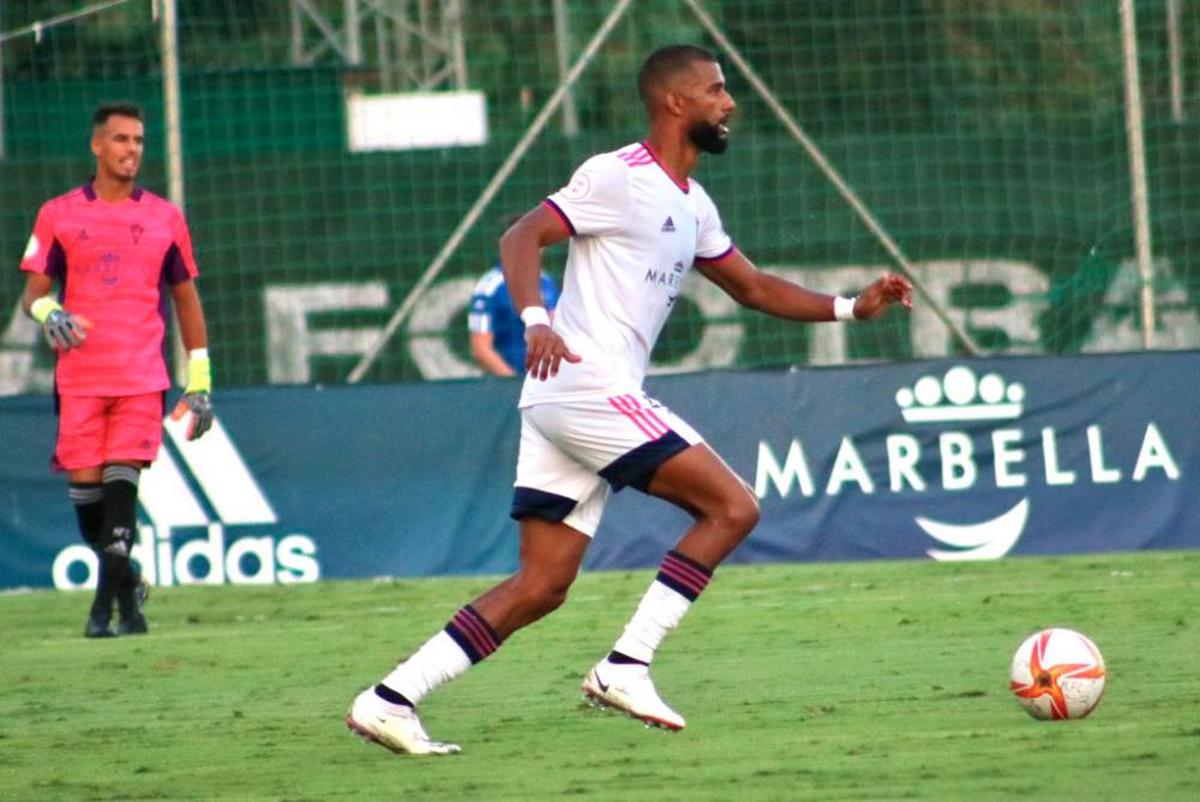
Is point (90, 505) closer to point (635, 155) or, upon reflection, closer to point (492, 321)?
point (492, 321)

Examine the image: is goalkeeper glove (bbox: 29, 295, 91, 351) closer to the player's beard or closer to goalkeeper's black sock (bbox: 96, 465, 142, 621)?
goalkeeper's black sock (bbox: 96, 465, 142, 621)

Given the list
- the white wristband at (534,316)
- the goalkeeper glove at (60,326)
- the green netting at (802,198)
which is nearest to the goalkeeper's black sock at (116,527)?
the goalkeeper glove at (60,326)

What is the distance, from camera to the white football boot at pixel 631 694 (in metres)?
7.25

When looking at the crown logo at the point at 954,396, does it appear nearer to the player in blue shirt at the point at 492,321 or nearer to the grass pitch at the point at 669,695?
the grass pitch at the point at 669,695

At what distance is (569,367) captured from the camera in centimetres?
738

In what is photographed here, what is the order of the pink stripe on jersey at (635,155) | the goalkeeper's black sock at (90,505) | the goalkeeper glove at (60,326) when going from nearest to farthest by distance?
the pink stripe on jersey at (635,155)
the goalkeeper glove at (60,326)
the goalkeeper's black sock at (90,505)

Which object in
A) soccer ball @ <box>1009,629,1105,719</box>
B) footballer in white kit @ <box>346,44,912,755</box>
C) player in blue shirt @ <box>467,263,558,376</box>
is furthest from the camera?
player in blue shirt @ <box>467,263,558,376</box>

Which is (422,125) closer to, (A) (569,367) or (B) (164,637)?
(B) (164,637)

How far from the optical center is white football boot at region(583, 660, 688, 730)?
23.8ft

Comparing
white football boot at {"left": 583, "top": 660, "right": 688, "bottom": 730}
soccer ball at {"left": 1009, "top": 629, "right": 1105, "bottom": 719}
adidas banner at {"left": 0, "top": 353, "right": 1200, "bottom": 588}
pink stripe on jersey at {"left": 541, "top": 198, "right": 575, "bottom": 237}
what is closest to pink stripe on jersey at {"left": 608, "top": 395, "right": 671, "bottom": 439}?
pink stripe on jersey at {"left": 541, "top": 198, "right": 575, "bottom": 237}

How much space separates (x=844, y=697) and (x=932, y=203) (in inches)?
333

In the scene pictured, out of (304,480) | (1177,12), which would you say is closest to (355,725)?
(304,480)

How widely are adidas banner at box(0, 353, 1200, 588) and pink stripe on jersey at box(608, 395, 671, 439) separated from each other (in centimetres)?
662

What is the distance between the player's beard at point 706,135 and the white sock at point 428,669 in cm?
178
